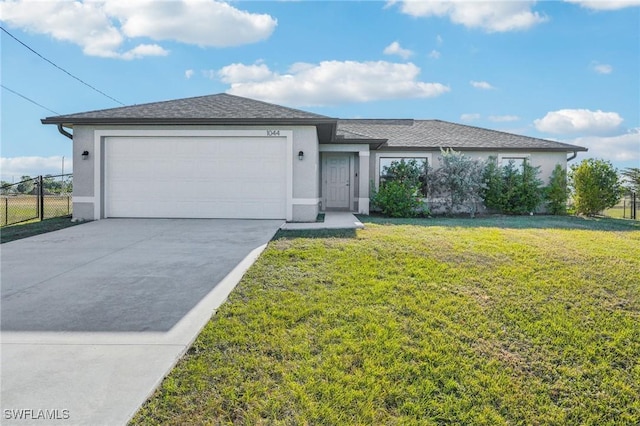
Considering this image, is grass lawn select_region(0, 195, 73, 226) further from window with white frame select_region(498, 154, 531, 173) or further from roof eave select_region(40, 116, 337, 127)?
window with white frame select_region(498, 154, 531, 173)

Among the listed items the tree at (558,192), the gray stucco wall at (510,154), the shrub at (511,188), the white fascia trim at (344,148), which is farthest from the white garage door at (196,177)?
the tree at (558,192)

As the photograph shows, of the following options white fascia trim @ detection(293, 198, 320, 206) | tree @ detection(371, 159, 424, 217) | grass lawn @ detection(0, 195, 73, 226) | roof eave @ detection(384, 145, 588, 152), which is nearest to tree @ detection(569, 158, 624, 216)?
roof eave @ detection(384, 145, 588, 152)

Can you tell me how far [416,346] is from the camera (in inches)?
132

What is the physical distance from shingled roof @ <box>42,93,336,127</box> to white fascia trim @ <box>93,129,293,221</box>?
1.00 ft

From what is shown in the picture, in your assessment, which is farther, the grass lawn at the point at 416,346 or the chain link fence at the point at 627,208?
the chain link fence at the point at 627,208

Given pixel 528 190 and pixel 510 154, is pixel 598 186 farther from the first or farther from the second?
pixel 510 154

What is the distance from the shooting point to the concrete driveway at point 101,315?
2473 millimetres

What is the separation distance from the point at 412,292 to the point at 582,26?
10.7m

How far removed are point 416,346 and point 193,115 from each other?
30.5 ft

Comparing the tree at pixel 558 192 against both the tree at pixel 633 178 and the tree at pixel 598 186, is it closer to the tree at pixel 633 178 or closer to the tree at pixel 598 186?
the tree at pixel 598 186

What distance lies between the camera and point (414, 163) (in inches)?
543

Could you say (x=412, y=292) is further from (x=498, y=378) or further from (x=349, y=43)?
(x=349, y=43)

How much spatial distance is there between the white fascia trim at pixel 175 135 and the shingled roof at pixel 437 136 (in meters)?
2.98

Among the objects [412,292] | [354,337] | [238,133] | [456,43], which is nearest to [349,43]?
[456,43]
